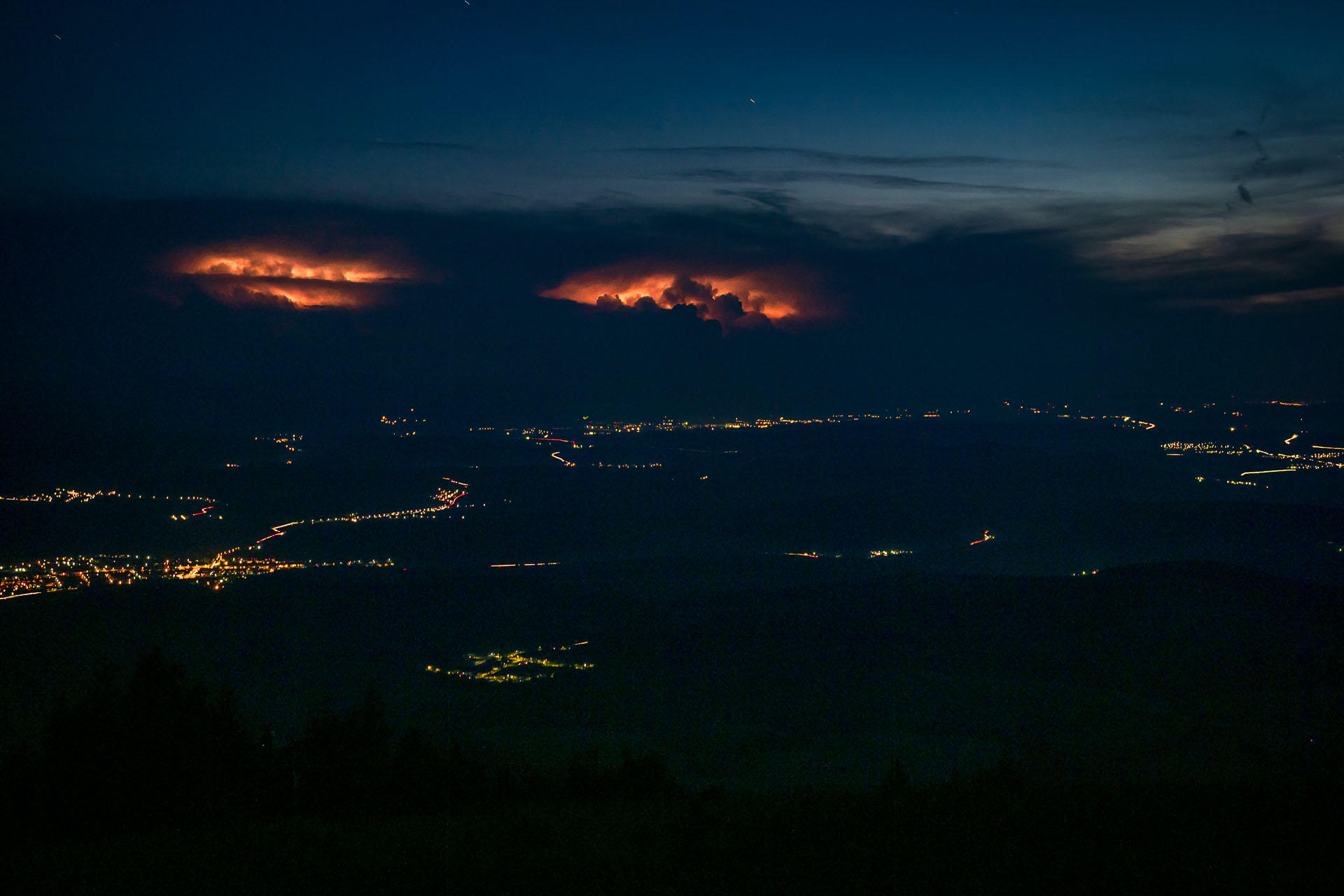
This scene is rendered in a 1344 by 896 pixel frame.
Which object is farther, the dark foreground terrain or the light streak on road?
the light streak on road

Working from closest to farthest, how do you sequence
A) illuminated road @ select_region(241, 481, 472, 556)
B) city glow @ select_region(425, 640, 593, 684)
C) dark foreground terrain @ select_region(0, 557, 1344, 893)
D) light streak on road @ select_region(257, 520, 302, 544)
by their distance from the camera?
dark foreground terrain @ select_region(0, 557, 1344, 893)
city glow @ select_region(425, 640, 593, 684)
light streak on road @ select_region(257, 520, 302, 544)
illuminated road @ select_region(241, 481, 472, 556)

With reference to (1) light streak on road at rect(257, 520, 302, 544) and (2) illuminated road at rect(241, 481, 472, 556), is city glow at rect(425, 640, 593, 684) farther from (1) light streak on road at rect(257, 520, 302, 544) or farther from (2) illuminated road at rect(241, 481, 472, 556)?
(2) illuminated road at rect(241, 481, 472, 556)

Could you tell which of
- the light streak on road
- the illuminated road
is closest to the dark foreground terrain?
the light streak on road

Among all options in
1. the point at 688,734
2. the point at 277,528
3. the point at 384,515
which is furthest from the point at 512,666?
the point at 384,515

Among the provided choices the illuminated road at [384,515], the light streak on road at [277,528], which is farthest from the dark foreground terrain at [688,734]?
the illuminated road at [384,515]

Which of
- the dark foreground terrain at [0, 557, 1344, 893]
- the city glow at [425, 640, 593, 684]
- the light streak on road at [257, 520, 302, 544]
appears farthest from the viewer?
the light streak on road at [257, 520, 302, 544]

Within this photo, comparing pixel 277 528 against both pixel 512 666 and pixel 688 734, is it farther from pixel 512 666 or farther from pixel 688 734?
pixel 688 734

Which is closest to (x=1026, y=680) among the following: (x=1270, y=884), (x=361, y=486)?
(x=1270, y=884)

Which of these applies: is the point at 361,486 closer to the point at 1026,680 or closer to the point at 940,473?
the point at 940,473

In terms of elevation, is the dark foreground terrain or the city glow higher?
the dark foreground terrain

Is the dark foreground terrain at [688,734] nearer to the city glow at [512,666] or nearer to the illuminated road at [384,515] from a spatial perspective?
the city glow at [512,666]

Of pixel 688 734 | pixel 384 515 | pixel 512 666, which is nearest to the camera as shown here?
pixel 688 734
